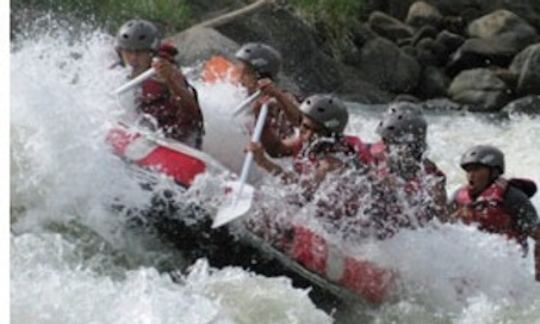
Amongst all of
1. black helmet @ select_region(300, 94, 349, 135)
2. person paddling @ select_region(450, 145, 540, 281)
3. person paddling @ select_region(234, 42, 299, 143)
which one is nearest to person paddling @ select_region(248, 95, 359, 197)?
black helmet @ select_region(300, 94, 349, 135)

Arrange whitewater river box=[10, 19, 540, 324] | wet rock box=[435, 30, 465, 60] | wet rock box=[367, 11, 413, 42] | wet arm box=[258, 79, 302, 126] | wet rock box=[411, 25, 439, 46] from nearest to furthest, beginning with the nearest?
1. whitewater river box=[10, 19, 540, 324]
2. wet arm box=[258, 79, 302, 126]
3. wet rock box=[435, 30, 465, 60]
4. wet rock box=[411, 25, 439, 46]
5. wet rock box=[367, 11, 413, 42]

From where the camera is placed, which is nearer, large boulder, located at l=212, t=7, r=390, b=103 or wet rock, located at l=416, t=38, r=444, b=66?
Result: large boulder, located at l=212, t=7, r=390, b=103

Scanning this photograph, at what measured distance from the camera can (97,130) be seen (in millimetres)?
5668

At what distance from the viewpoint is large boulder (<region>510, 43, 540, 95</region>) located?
14492 mm

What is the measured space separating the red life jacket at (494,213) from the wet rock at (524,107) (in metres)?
8.12

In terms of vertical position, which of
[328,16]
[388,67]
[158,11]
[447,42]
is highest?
[158,11]

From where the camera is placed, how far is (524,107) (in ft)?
44.9

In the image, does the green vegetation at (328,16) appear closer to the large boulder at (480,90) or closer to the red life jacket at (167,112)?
the large boulder at (480,90)

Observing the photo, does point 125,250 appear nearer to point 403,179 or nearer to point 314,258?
point 314,258

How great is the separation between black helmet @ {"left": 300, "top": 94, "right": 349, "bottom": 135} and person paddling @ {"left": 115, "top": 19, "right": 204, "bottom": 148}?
78 centimetres

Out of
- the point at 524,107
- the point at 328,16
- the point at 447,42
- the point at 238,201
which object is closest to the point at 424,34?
the point at 447,42

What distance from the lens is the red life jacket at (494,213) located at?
5.55 m

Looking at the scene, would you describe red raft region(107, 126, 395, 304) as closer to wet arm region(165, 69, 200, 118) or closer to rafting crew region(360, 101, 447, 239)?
rafting crew region(360, 101, 447, 239)

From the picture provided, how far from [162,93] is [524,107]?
867 centimetres
